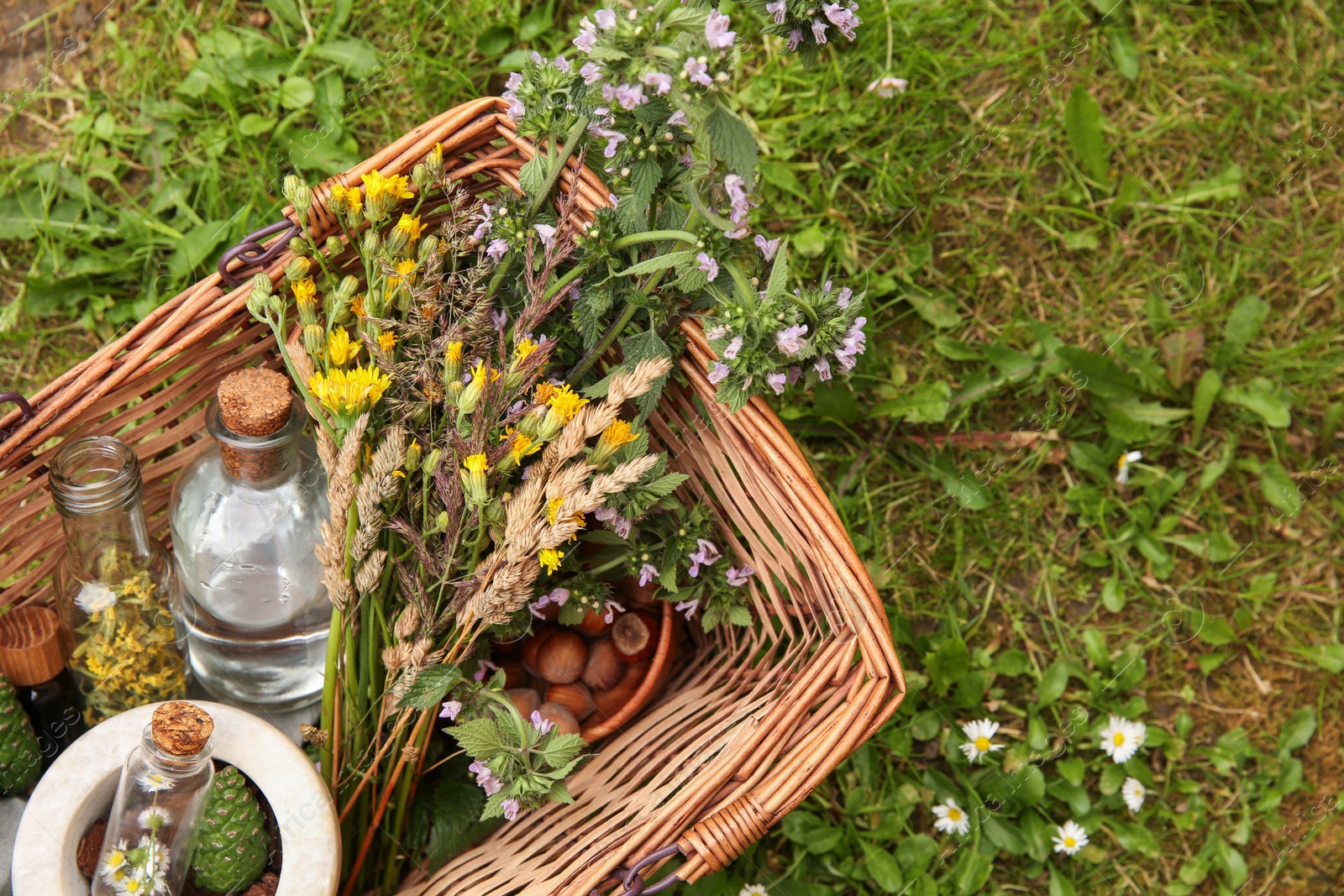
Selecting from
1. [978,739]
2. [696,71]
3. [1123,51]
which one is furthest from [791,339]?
[1123,51]

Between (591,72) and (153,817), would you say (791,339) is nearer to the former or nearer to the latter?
(591,72)

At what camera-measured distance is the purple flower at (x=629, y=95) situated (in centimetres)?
97

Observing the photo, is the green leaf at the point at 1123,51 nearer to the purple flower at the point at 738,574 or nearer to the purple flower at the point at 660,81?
the purple flower at the point at 738,574

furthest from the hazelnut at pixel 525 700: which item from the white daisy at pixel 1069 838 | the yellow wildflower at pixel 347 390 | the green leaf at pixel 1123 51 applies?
the green leaf at pixel 1123 51

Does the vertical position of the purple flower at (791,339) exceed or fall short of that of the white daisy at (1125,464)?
it exceeds it

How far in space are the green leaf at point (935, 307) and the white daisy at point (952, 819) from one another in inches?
32.0

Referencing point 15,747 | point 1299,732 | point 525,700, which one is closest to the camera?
point 15,747

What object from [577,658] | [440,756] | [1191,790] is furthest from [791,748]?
[1191,790]

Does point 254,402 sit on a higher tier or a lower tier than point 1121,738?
higher

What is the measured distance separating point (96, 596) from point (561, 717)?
59 centimetres

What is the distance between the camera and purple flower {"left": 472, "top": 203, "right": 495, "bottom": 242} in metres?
1.22

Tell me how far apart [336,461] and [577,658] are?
20.0 inches

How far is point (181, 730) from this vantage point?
110cm

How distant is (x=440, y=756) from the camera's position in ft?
4.81
